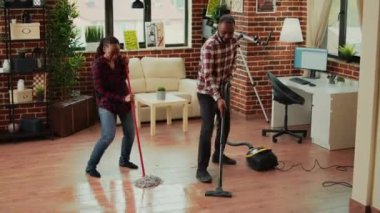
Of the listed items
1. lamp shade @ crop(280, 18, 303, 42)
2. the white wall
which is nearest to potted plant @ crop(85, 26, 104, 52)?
lamp shade @ crop(280, 18, 303, 42)

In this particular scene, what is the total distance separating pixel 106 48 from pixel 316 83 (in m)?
3.09

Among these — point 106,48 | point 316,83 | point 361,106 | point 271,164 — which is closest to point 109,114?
point 106,48

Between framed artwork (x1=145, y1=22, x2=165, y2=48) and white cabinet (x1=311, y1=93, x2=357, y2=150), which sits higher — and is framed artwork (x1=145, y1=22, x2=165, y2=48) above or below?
above

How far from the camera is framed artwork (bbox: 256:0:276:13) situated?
830 cm

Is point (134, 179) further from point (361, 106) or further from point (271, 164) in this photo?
point (361, 106)

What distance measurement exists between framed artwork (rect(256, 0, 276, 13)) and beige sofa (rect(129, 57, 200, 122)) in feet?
4.60

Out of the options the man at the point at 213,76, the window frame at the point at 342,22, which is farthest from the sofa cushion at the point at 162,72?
the man at the point at 213,76

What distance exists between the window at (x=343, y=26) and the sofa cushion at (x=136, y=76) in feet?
8.88

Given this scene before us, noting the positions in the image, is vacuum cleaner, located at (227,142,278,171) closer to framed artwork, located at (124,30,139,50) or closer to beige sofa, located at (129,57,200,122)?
beige sofa, located at (129,57,200,122)

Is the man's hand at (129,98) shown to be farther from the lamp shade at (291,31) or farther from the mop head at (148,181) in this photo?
the lamp shade at (291,31)

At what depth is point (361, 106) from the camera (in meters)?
4.75

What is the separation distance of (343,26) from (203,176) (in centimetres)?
343

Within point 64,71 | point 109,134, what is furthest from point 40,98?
point 109,134

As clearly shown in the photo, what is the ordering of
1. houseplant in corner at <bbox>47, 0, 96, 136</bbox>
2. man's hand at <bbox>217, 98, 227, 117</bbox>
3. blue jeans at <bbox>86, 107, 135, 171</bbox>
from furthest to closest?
houseplant in corner at <bbox>47, 0, 96, 136</bbox> → blue jeans at <bbox>86, 107, 135, 171</bbox> → man's hand at <bbox>217, 98, 227, 117</bbox>
